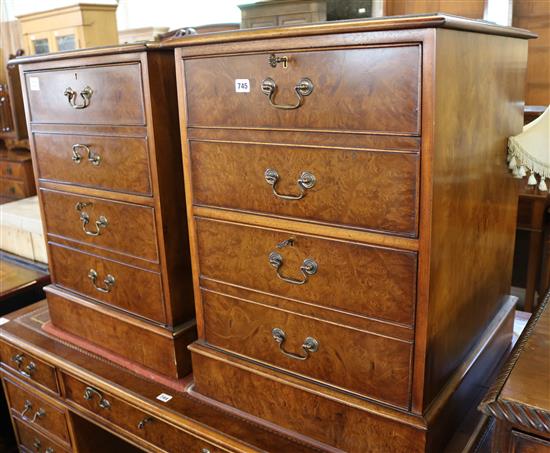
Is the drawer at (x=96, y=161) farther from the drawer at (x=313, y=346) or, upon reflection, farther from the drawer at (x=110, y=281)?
the drawer at (x=313, y=346)

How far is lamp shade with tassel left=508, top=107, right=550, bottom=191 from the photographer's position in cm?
121

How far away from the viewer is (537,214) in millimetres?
2389

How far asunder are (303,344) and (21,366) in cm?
107

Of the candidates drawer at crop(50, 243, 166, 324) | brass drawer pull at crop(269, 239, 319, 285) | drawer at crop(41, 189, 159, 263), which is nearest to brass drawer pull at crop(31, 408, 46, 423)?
drawer at crop(50, 243, 166, 324)

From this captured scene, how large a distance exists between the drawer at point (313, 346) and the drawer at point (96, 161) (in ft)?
1.09

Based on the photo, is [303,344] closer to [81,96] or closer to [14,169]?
[81,96]

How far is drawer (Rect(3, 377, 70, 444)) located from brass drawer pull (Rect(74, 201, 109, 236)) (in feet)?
1.95

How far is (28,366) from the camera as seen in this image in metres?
1.69

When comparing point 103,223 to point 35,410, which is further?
point 35,410

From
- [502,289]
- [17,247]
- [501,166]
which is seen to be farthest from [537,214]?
[17,247]

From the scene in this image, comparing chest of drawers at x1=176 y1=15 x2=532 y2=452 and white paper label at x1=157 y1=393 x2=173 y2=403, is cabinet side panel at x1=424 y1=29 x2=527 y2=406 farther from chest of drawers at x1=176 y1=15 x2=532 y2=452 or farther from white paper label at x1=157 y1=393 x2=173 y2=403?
white paper label at x1=157 y1=393 x2=173 y2=403

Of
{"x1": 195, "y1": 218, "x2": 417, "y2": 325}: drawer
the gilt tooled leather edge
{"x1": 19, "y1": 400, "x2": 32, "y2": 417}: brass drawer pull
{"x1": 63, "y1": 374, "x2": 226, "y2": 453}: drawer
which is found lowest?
{"x1": 19, "y1": 400, "x2": 32, "y2": 417}: brass drawer pull

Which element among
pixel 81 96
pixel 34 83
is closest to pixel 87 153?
pixel 81 96

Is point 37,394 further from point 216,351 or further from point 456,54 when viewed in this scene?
point 456,54
